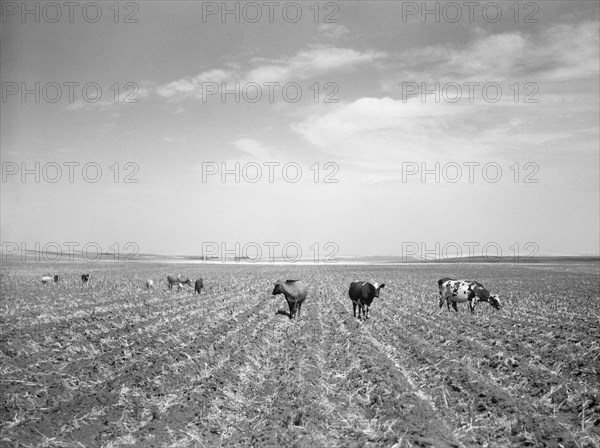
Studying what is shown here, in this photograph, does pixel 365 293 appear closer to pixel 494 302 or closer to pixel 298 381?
Answer: pixel 494 302

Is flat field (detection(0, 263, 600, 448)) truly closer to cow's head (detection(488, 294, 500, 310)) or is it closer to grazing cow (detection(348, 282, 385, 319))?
grazing cow (detection(348, 282, 385, 319))

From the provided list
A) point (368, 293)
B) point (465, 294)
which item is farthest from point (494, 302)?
point (368, 293)

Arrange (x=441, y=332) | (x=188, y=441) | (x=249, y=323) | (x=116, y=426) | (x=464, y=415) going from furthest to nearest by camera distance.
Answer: (x=249, y=323), (x=441, y=332), (x=464, y=415), (x=116, y=426), (x=188, y=441)

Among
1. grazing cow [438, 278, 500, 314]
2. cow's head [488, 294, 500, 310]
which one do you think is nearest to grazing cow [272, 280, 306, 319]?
grazing cow [438, 278, 500, 314]

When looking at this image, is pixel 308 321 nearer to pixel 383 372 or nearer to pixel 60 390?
pixel 383 372

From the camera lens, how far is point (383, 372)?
1074cm

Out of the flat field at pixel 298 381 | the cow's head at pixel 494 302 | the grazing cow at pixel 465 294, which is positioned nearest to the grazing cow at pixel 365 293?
the flat field at pixel 298 381

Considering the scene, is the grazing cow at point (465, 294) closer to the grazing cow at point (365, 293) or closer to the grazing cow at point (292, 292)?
the grazing cow at point (365, 293)

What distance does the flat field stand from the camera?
742 centimetres

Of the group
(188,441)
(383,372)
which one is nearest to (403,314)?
(383,372)

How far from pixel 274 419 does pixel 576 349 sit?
427 inches

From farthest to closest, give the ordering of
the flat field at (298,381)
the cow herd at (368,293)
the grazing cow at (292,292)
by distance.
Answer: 1. the grazing cow at (292,292)
2. the cow herd at (368,293)
3. the flat field at (298,381)

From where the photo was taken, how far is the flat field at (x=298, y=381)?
742 cm

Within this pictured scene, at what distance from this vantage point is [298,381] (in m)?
9.98
